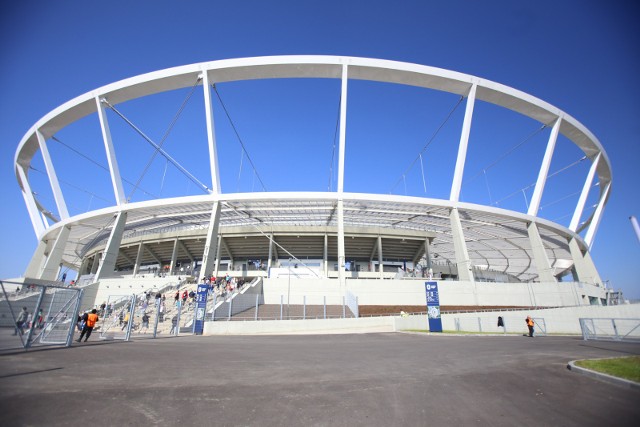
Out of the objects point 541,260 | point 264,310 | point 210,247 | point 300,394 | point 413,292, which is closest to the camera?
point 300,394

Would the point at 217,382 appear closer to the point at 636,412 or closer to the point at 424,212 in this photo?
the point at 636,412

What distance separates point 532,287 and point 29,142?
5585 centimetres

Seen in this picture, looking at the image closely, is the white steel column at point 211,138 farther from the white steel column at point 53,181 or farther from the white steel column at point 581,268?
the white steel column at point 581,268

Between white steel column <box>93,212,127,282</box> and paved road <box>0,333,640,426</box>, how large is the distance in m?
22.4

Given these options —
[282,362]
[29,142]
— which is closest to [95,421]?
[282,362]

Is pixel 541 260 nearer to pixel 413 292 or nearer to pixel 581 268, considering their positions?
pixel 581 268

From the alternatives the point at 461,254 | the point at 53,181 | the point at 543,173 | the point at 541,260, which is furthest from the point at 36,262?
the point at 543,173

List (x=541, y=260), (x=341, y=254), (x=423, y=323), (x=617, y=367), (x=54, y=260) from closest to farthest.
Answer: (x=617, y=367), (x=423, y=323), (x=341, y=254), (x=541, y=260), (x=54, y=260)

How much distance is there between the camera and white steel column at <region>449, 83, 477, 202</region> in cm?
2628

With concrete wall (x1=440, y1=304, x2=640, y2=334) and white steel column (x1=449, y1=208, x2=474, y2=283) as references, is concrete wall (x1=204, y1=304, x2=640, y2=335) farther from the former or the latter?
white steel column (x1=449, y1=208, x2=474, y2=283)

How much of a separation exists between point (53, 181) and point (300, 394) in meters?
39.7

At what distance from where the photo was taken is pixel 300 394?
4160mm

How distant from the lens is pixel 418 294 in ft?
78.2

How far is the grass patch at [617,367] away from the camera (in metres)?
4.86
